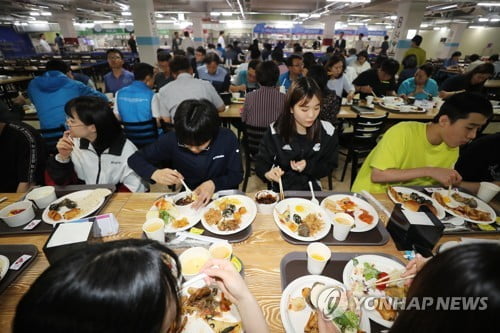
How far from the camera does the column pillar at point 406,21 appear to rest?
32.4ft

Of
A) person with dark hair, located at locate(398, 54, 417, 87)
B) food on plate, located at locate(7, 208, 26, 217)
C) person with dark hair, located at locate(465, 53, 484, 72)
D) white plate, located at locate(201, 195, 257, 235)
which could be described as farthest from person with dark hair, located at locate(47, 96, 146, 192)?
person with dark hair, located at locate(465, 53, 484, 72)

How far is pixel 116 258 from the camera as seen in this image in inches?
24.0

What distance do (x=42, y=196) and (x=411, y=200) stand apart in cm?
258

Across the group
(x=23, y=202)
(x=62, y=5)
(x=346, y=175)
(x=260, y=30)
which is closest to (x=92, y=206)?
(x=23, y=202)

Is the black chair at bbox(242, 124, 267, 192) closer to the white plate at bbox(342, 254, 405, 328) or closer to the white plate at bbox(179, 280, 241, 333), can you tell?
the white plate at bbox(342, 254, 405, 328)

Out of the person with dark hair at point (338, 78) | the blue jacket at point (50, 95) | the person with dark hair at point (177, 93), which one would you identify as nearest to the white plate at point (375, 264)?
the person with dark hair at point (177, 93)

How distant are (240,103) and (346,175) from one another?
8.26 ft

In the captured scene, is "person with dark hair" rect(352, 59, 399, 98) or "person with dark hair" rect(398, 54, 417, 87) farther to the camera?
"person with dark hair" rect(398, 54, 417, 87)

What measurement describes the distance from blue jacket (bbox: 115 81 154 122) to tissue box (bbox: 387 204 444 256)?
3384 millimetres

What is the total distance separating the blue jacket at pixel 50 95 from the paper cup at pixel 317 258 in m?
4.06

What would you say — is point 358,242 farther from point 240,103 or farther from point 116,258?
point 240,103

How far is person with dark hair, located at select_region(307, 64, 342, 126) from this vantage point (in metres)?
3.36

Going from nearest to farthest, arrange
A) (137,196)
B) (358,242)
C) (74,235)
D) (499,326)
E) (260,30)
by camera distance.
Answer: (499,326) → (74,235) → (358,242) → (137,196) → (260,30)

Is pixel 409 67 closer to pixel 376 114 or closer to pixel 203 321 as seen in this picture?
pixel 376 114
